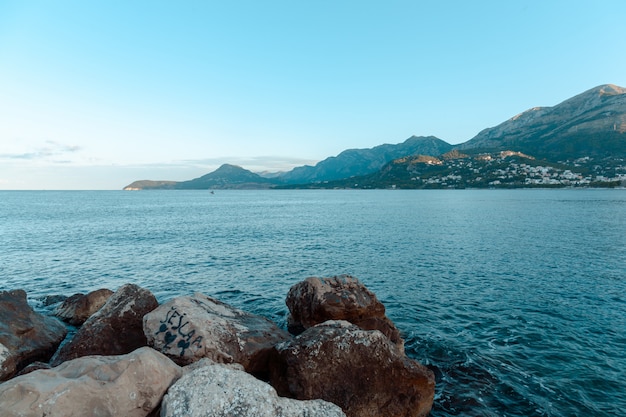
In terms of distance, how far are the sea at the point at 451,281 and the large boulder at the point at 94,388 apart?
985 cm

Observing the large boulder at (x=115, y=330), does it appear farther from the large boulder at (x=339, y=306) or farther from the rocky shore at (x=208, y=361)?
the large boulder at (x=339, y=306)

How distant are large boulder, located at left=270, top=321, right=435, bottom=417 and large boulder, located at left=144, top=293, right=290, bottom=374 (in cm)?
115

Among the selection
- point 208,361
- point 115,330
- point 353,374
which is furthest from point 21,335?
point 353,374

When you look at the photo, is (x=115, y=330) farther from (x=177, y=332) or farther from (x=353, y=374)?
(x=353, y=374)

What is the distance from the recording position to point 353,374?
37.8 ft

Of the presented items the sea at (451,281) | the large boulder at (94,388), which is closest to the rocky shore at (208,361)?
the large boulder at (94,388)

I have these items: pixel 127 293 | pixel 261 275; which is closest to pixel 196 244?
pixel 261 275

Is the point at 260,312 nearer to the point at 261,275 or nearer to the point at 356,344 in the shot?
the point at 261,275

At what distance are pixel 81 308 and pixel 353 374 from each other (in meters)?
17.0

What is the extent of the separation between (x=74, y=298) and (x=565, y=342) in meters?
28.2

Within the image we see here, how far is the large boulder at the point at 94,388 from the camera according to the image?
7359mm

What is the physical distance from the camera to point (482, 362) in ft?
52.2

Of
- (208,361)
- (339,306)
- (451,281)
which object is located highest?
(208,361)

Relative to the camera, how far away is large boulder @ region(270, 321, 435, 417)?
11.2 meters
